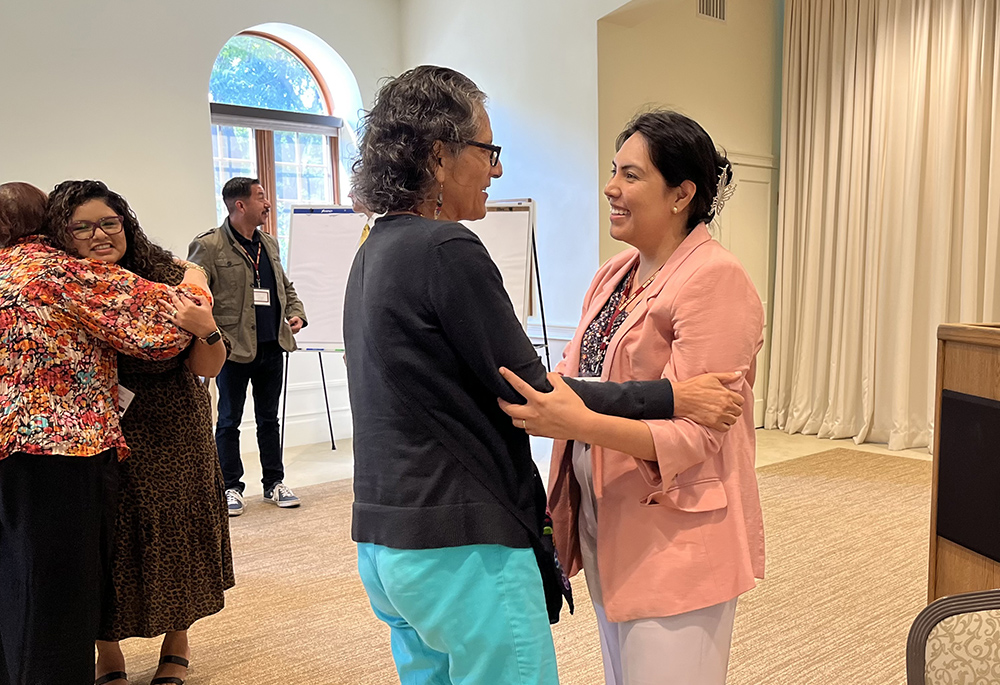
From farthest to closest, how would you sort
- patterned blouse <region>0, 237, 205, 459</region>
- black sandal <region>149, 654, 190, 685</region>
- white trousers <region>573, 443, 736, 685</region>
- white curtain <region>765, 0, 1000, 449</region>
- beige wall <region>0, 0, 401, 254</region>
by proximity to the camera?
1. white curtain <region>765, 0, 1000, 449</region>
2. beige wall <region>0, 0, 401, 254</region>
3. black sandal <region>149, 654, 190, 685</region>
4. patterned blouse <region>0, 237, 205, 459</region>
5. white trousers <region>573, 443, 736, 685</region>

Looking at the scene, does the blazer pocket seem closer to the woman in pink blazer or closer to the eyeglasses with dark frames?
the woman in pink blazer

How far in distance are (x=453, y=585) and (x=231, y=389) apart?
3467 millimetres

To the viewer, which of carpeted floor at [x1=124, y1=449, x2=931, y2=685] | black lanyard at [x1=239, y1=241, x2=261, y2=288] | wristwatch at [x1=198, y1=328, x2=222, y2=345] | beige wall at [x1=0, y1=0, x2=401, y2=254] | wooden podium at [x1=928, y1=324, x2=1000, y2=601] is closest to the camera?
wooden podium at [x1=928, y1=324, x2=1000, y2=601]

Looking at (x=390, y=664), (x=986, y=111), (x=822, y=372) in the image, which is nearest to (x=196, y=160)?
(x=390, y=664)

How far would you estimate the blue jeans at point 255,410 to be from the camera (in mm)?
4285

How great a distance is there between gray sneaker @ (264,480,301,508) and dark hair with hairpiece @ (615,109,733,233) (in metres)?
3.48

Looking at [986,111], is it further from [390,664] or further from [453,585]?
[453,585]

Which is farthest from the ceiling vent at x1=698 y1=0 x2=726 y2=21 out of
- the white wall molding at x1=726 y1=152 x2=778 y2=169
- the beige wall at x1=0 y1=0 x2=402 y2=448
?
the beige wall at x1=0 y1=0 x2=402 y2=448

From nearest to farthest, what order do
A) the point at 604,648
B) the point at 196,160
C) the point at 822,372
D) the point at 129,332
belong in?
the point at 604,648 < the point at 129,332 < the point at 196,160 < the point at 822,372

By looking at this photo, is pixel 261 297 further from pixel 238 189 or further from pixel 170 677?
pixel 170 677

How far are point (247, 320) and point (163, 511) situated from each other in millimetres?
2105

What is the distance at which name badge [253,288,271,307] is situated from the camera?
4246 millimetres

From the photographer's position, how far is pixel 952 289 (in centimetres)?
524

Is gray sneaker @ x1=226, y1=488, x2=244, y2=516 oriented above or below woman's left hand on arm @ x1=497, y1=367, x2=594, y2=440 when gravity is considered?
below
